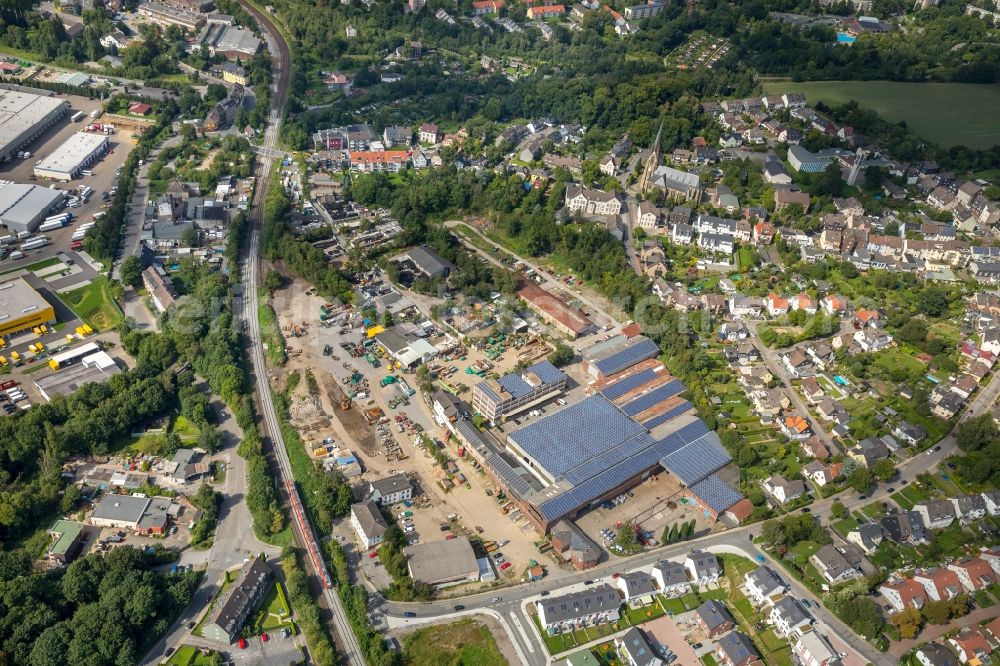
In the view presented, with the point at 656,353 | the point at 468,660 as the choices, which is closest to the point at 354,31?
the point at 656,353

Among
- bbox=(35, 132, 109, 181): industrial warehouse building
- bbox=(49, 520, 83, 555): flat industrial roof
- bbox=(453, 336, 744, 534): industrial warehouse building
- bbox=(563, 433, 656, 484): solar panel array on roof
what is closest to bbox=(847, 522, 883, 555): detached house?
bbox=(453, 336, 744, 534): industrial warehouse building

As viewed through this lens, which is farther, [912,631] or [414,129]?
[414,129]

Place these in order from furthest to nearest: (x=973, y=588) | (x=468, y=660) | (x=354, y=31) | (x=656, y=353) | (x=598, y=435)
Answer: (x=354, y=31) < (x=656, y=353) < (x=598, y=435) < (x=973, y=588) < (x=468, y=660)

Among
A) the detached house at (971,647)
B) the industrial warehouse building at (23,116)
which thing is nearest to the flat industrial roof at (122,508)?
the detached house at (971,647)

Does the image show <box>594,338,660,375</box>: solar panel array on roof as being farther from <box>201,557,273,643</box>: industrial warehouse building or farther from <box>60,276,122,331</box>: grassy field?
<box>60,276,122,331</box>: grassy field

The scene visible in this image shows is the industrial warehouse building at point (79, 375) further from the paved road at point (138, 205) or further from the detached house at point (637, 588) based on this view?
the detached house at point (637, 588)

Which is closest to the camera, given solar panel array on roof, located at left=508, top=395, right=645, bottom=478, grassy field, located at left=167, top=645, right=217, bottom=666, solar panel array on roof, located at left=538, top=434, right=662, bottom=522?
grassy field, located at left=167, top=645, right=217, bottom=666

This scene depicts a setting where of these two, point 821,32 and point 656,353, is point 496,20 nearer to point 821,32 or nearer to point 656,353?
point 821,32
